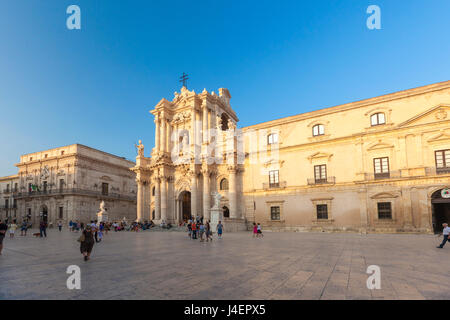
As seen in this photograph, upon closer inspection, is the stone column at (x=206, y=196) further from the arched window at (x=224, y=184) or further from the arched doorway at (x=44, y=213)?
the arched doorway at (x=44, y=213)

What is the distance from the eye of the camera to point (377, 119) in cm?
2677

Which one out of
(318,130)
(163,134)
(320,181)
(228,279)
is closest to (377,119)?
(318,130)

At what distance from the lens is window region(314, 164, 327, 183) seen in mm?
28594

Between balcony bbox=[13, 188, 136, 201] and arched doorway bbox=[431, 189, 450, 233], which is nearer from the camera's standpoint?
arched doorway bbox=[431, 189, 450, 233]

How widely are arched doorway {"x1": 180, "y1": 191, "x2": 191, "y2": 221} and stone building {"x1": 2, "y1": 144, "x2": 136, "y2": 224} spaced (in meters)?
Result: 15.7

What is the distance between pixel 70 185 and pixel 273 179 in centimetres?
3344

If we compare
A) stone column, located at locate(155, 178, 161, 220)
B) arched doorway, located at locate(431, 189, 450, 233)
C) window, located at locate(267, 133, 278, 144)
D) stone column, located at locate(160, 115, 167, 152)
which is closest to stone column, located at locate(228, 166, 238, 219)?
window, located at locate(267, 133, 278, 144)

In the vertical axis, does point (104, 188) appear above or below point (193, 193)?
above

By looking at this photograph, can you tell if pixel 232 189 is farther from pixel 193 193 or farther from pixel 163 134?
pixel 163 134

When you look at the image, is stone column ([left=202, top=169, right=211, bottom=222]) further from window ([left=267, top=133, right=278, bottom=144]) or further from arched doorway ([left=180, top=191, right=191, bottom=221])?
window ([left=267, top=133, right=278, bottom=144])

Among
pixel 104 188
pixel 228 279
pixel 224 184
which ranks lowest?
pixel 228 279

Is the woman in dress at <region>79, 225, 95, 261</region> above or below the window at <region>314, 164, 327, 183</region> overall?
below

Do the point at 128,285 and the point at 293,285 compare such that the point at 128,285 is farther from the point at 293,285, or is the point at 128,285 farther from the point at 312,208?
the point at 312,208

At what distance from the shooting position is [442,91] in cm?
2391
